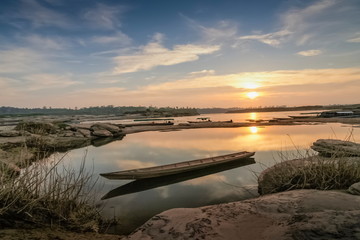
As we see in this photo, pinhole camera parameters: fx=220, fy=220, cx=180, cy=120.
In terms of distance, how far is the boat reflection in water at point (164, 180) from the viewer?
1048 centimetres

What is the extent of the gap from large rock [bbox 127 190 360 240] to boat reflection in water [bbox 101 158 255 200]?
5.59 meters

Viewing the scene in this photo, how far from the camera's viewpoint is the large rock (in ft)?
11.4

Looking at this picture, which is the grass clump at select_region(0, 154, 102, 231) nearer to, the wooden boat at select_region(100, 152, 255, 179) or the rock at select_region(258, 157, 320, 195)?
the wooden boat at select_region(100, 152, 255, 179)

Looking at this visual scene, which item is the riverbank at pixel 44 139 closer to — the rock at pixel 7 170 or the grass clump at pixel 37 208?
the rock at pixel 7 170

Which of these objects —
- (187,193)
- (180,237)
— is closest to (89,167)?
(187,193)

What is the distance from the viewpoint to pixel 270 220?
4.45 metres

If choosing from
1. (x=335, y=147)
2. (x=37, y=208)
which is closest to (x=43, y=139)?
(x=37, y=208)

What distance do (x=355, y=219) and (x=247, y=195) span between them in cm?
635

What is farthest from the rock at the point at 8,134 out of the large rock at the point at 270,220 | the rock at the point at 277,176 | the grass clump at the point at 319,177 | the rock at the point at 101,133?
the grass clump at the point at 319,177

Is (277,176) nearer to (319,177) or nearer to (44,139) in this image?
(319,177)

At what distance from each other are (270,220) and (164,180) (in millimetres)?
8132

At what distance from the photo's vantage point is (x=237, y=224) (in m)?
A: 4.55

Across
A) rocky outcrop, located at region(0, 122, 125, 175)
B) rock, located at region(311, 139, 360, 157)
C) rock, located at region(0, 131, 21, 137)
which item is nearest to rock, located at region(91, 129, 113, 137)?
rocky outcrop, located at region(0, 122, 125, 175)

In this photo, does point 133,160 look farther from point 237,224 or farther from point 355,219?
point 355,219
